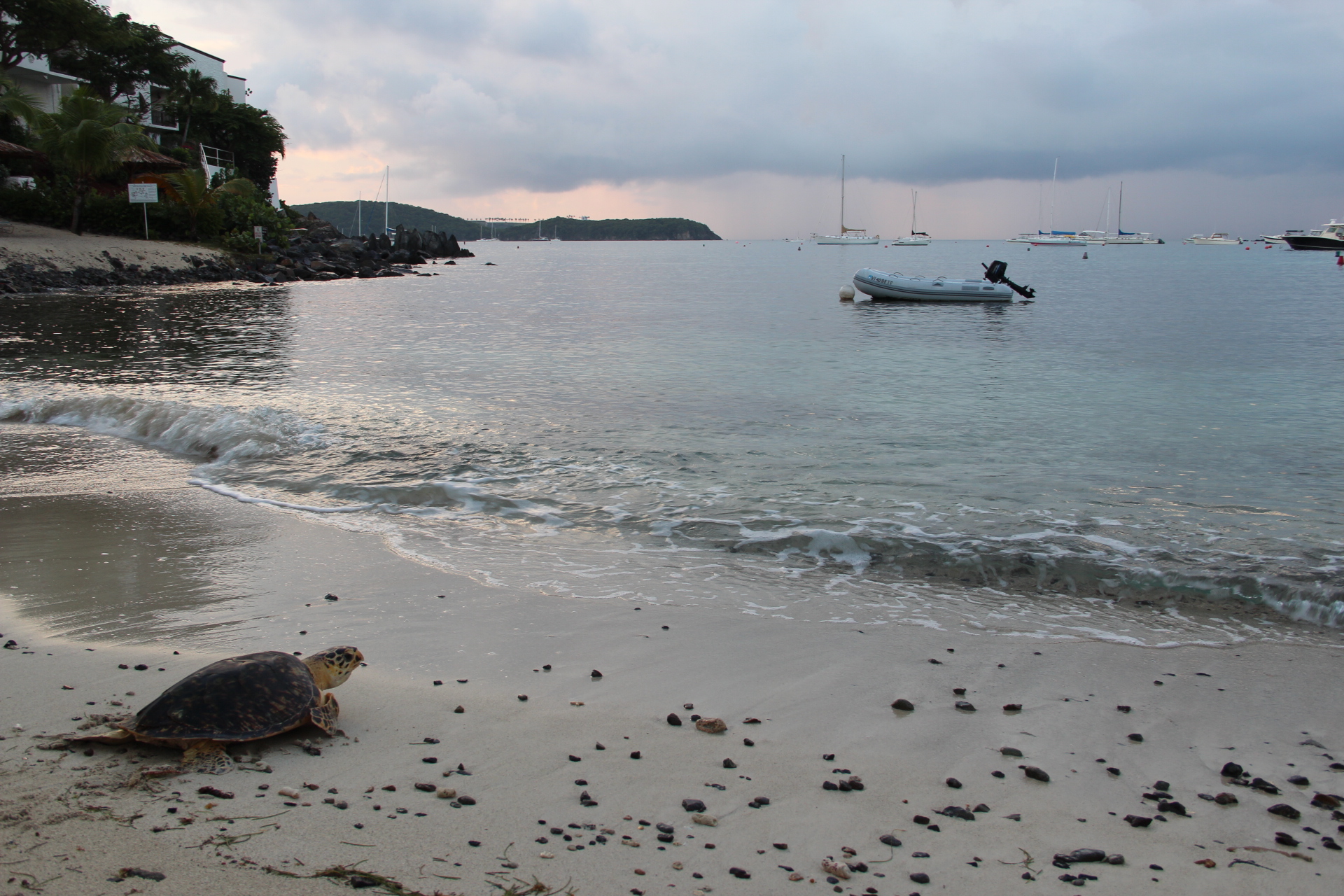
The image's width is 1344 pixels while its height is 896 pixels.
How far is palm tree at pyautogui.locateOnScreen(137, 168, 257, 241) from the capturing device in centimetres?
4531

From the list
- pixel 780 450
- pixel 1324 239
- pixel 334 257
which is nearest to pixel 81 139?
pixel 334 257

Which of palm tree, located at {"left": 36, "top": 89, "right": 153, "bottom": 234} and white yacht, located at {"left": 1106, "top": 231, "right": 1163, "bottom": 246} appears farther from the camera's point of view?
white yacht, located at {"left": 1106, "top": 231, "right": 1163, "bottom": 246}

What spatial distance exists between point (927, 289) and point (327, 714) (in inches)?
1610

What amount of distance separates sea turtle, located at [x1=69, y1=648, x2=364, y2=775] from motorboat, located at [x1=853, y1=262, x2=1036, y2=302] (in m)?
39.9

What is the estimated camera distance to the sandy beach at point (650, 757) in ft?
10.1

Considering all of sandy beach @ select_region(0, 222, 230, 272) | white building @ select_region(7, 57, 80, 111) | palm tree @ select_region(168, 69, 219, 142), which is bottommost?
sandy beach @ select_region(0, 222, 230, 272)

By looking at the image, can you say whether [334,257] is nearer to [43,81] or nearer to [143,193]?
[143,193]

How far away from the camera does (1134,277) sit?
231 feet

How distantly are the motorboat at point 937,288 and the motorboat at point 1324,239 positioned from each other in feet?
307

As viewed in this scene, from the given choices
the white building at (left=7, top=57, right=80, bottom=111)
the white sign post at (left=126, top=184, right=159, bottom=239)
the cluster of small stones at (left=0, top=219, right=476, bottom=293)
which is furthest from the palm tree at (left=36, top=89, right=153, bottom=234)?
the white building at (left=7, top=57, right=80, bottom=111)

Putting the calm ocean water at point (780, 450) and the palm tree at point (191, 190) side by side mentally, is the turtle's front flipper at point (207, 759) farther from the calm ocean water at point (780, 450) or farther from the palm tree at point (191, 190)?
the palm tree at point (191, 190)

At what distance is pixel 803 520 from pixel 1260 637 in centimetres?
376

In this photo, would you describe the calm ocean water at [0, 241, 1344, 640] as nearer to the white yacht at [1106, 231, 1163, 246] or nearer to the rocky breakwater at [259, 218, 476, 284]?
the rocky breakwater at [259, 218, 476, 284]

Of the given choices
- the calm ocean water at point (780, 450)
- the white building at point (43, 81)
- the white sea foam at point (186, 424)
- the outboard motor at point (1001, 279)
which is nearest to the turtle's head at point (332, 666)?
the calm ocean water at point (780, 450)
